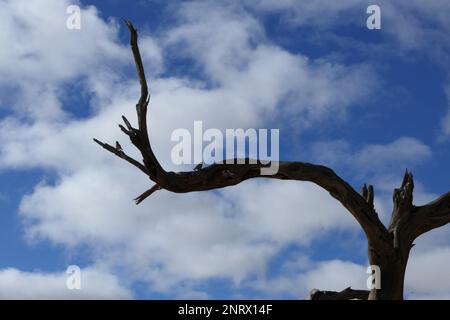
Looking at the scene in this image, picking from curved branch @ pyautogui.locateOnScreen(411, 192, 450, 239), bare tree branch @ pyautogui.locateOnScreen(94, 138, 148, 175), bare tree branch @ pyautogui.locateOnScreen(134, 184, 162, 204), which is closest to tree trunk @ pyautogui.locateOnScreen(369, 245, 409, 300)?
curved branch @ pyautogui.locateOnScreen(411, 192, 450, 239)

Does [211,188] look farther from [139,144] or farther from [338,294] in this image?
[338,294]

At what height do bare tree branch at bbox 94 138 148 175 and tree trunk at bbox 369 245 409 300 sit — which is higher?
bare tree branch at bbox 94 138 148 175

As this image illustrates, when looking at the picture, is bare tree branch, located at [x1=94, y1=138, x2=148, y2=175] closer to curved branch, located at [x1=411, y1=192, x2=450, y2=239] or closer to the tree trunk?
the tree trunk

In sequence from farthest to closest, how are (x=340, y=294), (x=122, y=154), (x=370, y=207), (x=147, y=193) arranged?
(x=340, y=294) < (x=370, y=207) < (x=147, y=193) < (x=122, y=154)

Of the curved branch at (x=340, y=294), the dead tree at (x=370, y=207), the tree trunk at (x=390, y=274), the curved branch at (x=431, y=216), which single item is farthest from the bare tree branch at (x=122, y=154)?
the curved branch at (x=431, y=216)

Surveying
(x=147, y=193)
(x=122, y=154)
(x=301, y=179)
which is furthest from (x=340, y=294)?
(x=122, y=154)

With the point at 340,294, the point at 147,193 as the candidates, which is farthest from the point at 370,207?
the point at 147,193

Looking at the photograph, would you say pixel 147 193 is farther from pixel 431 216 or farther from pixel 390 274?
pixel 431 216

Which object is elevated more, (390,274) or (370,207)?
(370,207)


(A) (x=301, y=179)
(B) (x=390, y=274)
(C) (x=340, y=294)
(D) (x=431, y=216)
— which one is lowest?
(C) (x=340, y=294)

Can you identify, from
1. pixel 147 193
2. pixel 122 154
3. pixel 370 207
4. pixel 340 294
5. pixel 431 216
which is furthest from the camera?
pixel 340 294

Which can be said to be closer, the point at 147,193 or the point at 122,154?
the point at 122,154
